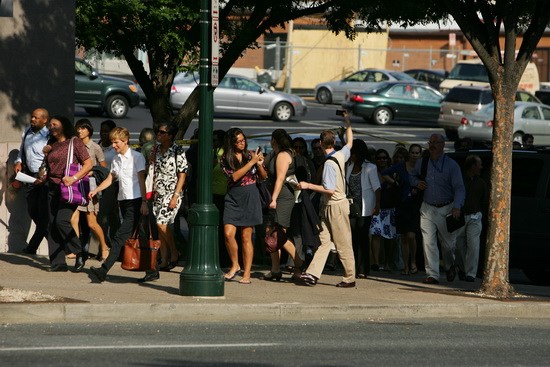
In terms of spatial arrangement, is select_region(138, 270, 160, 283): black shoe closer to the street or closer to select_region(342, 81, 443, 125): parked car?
the street

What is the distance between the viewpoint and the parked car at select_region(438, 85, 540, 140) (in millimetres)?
37531

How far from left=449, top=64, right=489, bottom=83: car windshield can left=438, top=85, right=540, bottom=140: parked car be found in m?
8.36

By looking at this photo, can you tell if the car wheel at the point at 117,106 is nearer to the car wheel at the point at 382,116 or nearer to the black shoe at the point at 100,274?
the car wheel at the point at 382,116

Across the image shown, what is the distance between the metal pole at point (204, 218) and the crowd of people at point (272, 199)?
782 mm

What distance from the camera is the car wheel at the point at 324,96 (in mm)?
49031

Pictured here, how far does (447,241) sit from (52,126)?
5.10m

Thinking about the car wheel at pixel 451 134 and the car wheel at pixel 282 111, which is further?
the car wheel at pixel 282 111

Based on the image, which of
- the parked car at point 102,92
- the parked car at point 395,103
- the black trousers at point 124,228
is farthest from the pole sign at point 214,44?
the parked car at point 395,103

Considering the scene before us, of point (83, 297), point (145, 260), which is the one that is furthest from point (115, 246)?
point (83, 297)

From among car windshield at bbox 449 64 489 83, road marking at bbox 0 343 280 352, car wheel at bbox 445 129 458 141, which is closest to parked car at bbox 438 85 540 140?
car wheel at bbox 445 129 458 141

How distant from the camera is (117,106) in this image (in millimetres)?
38031

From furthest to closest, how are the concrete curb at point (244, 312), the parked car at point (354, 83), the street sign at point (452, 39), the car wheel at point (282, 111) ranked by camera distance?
the street sign at point (452, 39), the parked car at point (354, 83), the car wheel at point (282, 111), the concrete curb at point (244, 312)

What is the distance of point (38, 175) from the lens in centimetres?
1512

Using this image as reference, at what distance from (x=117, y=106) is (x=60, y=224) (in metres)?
23.9
